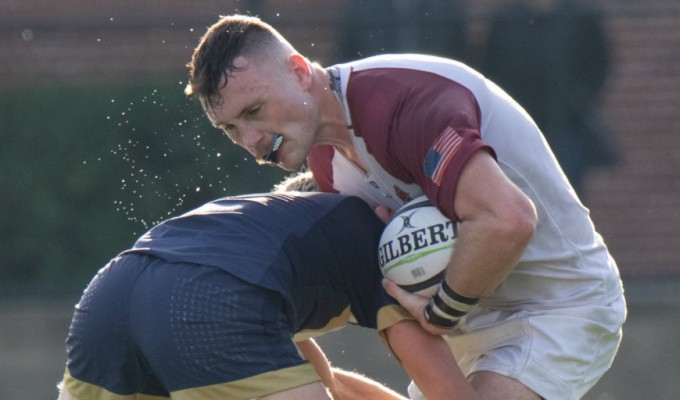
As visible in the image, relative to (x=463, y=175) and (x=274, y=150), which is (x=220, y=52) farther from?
(x=463, y=175)

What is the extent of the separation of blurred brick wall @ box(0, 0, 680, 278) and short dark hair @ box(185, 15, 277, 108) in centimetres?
592

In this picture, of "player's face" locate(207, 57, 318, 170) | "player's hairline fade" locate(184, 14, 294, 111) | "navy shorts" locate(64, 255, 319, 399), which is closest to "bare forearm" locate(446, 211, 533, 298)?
"navy shorts" locate(64, 255, 319, 399)

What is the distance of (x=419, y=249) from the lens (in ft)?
13.4

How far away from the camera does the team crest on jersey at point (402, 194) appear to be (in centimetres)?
432

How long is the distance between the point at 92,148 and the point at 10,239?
982 mm

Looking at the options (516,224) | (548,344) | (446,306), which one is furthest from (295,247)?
(548,344)

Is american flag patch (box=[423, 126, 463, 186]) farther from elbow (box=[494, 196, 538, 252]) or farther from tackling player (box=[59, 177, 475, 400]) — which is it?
tackling player (box=[59, 177, 475, 400])

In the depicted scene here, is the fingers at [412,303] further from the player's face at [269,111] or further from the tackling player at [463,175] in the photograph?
the player's face at [269,111]

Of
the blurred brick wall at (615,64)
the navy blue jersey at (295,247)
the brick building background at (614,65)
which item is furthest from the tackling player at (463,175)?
the blurred brick wall at (615,64)

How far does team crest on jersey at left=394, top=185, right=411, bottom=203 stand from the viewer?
4.32m

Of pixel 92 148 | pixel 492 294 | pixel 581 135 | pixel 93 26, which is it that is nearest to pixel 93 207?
pixel 92 148

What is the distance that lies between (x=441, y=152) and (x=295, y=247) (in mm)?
531

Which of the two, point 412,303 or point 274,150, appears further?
point 274,150

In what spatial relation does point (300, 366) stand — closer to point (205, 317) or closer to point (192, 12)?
point (205, 317)
